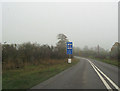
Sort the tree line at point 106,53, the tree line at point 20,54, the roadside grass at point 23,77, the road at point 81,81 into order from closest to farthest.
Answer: the road at point 81,81, the roadside grass at point 23,77, the tree line at point 20,54, the tree line at point 106,53

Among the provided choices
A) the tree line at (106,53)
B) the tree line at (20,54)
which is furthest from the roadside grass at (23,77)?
the tree line at (106,53)

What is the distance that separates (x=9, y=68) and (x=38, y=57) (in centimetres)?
880

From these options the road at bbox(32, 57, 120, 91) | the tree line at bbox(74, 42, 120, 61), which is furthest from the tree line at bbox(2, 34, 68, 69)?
the tree line at bbox(74, 42, 120, 61)

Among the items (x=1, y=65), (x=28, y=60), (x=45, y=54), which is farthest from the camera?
(x=45, y=54)

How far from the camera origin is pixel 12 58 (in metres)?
16.9

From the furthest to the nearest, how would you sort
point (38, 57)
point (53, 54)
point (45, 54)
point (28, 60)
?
point (53, 54) < point (45, 54) < point (38, 57) < point (28, 60)

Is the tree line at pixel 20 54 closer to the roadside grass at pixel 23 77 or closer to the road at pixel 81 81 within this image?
the roadside grass at pixel 23 77

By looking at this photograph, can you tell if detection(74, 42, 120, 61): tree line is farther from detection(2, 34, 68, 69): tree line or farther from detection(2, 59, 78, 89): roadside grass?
detection(2, 59, 78, 89): roadside grass

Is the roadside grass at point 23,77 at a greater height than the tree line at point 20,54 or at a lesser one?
lesser

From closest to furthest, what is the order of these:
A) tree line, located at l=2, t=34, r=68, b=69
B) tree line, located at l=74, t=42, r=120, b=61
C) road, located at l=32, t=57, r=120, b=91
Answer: road, located at l=32, t=57, r=120, b=91 → tree line, located at l=2, t=34, r=68, b=69 → tree line, located at l=74, t=42, r=120, b=61

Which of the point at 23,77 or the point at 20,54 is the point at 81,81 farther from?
the point at 20,54

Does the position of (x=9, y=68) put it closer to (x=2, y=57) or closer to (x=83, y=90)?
(x=2, y=57)

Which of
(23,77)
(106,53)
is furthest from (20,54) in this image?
(106,53)

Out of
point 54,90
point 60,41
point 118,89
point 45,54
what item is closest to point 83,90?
point 54,90
